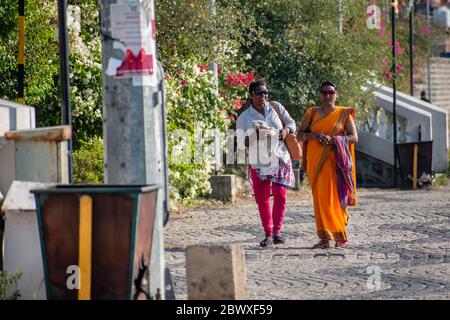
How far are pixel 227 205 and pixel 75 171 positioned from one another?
345 cm

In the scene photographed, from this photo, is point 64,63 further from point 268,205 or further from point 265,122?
point 268,205

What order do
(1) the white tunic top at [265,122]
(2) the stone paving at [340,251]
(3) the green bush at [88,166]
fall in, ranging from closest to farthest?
(2) the stone paving at [340,251], (1) the white tunic top at [265,122], (3) the green bush at [88,166]

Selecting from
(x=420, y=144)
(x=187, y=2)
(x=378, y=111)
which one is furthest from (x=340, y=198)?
(x=378, y=111)

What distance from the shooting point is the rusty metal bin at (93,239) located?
8.14 meters

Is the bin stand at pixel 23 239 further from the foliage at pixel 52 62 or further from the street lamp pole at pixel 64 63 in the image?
the foliage at pixel 52 62

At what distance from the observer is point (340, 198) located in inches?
531

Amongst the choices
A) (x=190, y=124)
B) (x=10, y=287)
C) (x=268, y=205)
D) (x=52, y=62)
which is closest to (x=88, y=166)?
(x=52, y=62)

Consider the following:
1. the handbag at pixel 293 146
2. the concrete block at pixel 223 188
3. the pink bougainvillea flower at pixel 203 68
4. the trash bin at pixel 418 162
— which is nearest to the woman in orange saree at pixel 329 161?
the handbag at pixel 293 146

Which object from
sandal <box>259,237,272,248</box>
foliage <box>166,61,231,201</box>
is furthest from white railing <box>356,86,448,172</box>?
sandal <box>259,237,272,248</box>

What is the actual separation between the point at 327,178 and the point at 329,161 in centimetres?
19

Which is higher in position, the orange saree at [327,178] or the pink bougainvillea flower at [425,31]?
the pink bougainvillea flower at [425,31]

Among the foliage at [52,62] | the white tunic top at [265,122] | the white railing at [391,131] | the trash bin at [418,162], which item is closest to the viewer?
the white tunic top at [265,122]

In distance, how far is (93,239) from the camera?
8.16 metres
